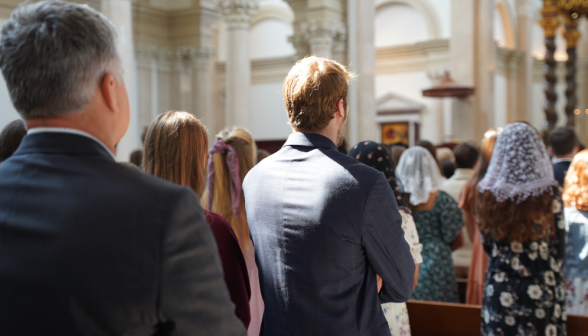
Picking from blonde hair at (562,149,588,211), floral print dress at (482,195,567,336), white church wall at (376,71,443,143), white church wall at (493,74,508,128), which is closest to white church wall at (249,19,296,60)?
white church wall at (376,71,443,143)

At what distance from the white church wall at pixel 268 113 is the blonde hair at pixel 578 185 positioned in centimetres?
1601

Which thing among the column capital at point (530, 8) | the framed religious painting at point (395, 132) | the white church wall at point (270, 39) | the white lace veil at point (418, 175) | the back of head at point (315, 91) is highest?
the column capital at point (530, 8)

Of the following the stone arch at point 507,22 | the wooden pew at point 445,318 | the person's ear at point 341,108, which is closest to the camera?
the person's ear at point 341,108

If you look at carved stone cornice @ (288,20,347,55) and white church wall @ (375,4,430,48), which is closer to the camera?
carved stone cornice @ (288,20,347,55)

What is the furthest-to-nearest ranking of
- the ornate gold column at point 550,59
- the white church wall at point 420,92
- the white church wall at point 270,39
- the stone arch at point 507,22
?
the white church wall at point 270,39 < the stone arch at point 507,22 < the white church wall at point 420,92 < the ornate gold column at point 550,59

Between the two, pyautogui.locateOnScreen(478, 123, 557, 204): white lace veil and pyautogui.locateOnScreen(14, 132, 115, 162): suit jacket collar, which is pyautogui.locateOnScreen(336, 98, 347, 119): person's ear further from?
pyautogui.locateOnScreen(478, 123, 557, 204): white lace veil

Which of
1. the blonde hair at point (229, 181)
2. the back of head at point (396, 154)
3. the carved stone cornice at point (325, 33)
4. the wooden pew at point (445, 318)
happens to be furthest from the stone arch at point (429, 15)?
the blonde hair at point (229, 181)

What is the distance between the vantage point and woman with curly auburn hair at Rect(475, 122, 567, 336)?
3006 mm

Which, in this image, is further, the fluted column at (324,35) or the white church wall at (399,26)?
the white church wall at (399,26)

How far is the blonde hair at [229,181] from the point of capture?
289cm

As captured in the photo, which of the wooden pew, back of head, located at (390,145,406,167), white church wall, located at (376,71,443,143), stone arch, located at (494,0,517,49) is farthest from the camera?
stone arch, located at (494,0,517,49)

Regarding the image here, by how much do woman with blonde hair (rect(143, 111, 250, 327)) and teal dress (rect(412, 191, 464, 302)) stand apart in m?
2.48

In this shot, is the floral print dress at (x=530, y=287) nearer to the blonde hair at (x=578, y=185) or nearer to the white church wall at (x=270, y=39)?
the blonde hair at (x=578, y=185)

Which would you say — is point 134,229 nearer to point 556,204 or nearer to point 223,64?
point 556,204
